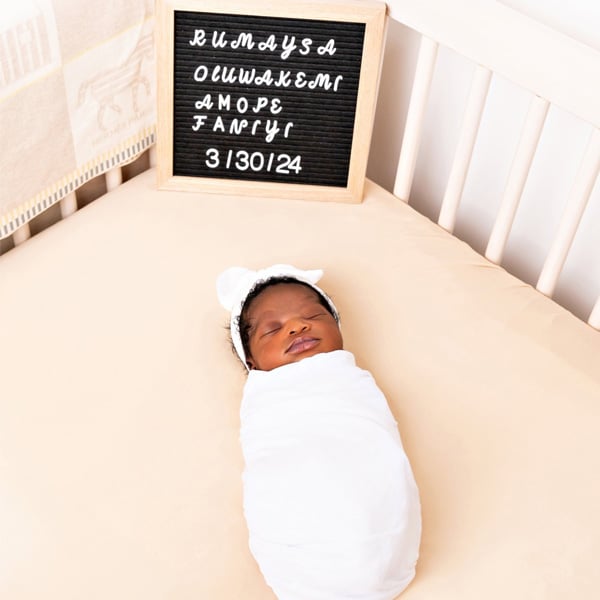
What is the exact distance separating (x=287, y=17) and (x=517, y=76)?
0.31 meters

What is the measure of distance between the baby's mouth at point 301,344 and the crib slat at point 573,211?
358 mm

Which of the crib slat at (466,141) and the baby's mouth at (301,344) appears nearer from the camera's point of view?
the baby's mouth at (301,344)

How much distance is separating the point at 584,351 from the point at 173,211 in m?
0.59

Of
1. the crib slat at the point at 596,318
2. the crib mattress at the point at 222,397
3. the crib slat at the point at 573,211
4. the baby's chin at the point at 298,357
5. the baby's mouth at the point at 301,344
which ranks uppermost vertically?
the crib slat at the point at 573,211

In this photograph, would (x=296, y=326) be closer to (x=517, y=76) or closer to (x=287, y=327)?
(x=287, y=327)

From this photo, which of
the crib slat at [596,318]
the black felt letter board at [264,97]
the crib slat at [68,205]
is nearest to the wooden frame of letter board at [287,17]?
the black felt letter board at [264,97]

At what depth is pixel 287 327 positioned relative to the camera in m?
0.90

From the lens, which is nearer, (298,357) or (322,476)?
(322,476)

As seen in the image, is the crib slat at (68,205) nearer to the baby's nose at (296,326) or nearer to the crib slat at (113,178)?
the crib slat at (113,178)

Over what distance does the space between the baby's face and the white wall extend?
39 cm

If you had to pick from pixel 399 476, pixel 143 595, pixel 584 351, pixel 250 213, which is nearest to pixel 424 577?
pixel 399 476

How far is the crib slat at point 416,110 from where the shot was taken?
3.45 ft

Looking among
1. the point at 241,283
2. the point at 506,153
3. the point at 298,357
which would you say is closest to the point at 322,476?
the point at 298,357

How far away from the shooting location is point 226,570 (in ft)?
2.59
